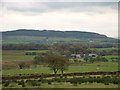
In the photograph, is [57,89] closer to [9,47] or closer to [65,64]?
[65,64]

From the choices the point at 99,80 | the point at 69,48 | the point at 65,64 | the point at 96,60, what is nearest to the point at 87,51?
the point at 69,48

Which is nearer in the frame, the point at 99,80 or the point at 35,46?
the point at 99,80

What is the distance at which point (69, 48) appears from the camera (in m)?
142

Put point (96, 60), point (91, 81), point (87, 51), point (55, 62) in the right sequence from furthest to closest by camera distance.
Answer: point (87, 51) < point (96, 60) < point (55, 62) < point (91, 81)

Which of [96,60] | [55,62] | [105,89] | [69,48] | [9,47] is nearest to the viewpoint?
[105,89]

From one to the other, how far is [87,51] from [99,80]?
3707 inches

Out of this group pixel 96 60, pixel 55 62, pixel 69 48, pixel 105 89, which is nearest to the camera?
pixel 105 89

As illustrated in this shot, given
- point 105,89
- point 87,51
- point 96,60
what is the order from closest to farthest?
1. point 105,89
2. point 96,60
3. point 87,51

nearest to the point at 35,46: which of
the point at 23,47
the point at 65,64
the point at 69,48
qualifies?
the point at 23,47

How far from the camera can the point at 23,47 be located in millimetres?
158375

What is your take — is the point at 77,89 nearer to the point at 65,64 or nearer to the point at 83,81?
the point at 83,81

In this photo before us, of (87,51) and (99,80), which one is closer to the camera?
(99,80)

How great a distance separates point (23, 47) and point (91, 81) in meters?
124

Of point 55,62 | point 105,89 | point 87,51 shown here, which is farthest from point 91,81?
point 87,51
